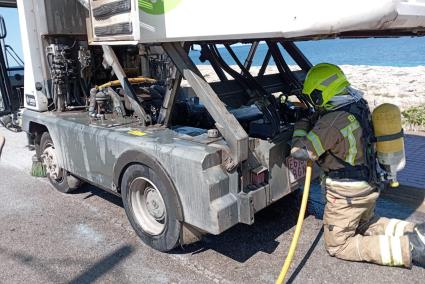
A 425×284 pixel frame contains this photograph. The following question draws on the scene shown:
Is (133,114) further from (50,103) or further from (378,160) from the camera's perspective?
(378,160)

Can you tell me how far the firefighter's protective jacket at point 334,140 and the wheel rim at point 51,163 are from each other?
3385mm

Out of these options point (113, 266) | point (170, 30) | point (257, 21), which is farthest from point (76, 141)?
point (257, 21)

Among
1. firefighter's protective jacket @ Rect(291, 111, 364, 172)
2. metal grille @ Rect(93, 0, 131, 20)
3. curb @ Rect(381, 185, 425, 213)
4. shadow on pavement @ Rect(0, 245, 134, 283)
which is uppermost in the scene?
metal grille @ Rect(93, 0, 131, 20)

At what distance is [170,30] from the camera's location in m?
3.23

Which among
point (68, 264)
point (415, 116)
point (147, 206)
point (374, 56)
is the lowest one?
point (68, 264)

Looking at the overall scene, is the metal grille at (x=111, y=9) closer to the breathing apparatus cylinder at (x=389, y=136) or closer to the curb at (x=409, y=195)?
the breathing apparatus cylinder at (x=389, y=136)

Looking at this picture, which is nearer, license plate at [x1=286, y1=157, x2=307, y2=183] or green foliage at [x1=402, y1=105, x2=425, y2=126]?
license plate at [x1=286, y1=157, x2=307, y2=183]

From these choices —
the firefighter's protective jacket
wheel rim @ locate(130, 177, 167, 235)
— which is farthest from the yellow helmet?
wheel rim @ locate(130, 177, 167, 235)

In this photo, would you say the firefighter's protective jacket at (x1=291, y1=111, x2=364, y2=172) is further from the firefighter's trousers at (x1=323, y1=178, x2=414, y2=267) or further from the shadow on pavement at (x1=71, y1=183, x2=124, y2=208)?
the shadow on pavement at (x1=71, y1=183, x2=124, y2=208)

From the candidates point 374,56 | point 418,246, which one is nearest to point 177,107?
point 418,246

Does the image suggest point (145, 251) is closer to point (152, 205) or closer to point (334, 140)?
point (152, 205)

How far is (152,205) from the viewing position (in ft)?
12.6

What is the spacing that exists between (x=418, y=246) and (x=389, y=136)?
0.95 meters

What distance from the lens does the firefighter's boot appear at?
10.7 ft
